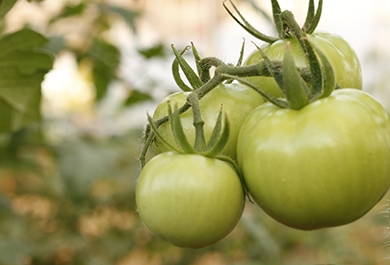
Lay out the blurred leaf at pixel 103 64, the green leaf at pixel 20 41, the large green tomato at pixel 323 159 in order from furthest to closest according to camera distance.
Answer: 1. the blurred leaf at pixel 103 64
2. the green leaf at pixel 20 41
3. the large green tomato at pixel 323 159

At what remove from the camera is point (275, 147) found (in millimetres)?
431

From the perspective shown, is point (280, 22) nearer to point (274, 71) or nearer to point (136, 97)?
point (274, 71)

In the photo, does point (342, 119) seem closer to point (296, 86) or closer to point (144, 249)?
point (296, 86)

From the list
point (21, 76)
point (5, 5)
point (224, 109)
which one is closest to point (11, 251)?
point (21, 76)

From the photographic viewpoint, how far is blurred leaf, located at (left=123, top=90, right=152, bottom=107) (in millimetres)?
1422

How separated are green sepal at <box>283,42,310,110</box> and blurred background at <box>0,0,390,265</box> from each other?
176 millimetres

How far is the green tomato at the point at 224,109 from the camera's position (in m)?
0.52

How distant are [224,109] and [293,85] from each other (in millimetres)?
111

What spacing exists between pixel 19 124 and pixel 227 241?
4.25ft

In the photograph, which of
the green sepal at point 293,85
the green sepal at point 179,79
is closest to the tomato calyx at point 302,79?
the green sepal at point 293,85

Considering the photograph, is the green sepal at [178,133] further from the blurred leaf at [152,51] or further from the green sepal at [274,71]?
the blurred leaf at [152,51]

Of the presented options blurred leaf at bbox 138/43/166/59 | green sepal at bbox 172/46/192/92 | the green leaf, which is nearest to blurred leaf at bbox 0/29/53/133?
the green leaf

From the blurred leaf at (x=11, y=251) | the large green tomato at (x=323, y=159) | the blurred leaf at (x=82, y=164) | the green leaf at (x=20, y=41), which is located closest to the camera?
the large green tomato at (x=323, y=159)

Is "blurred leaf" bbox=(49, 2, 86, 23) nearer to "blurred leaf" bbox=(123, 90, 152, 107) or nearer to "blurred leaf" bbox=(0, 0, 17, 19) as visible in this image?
"blurred leaf" bbox=(123, 90, 152, 107)
